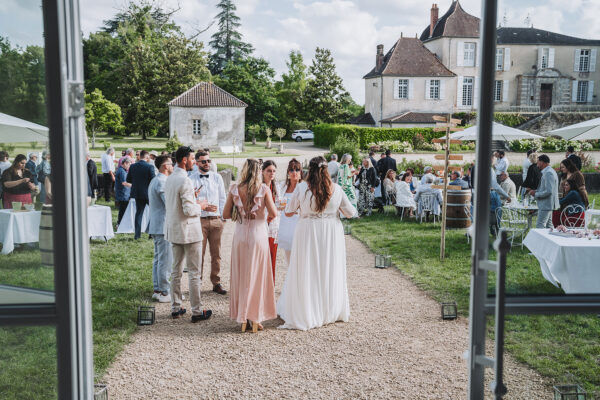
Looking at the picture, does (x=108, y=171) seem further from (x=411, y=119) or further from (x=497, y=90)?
(x=411, y=119)

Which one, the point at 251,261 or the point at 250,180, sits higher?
the point at 250,180

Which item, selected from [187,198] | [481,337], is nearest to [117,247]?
[187,198]

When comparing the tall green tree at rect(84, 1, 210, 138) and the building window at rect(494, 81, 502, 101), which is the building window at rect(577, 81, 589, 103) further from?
the tall green tree at rect(84, 1, 210, 138)

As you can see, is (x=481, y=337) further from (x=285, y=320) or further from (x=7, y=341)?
(x=285, y=320)

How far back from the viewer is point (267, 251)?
21.0ft

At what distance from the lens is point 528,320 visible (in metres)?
2.92

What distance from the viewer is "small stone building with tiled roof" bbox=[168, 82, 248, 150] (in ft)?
132

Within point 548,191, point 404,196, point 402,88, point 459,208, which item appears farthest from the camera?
point 402,88

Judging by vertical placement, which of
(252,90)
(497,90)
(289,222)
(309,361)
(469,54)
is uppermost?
(469,54)

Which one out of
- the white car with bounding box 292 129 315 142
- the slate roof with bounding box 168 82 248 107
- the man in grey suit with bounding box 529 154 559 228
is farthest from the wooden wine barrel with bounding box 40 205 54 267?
the white car with bounding box 292 129 315 142

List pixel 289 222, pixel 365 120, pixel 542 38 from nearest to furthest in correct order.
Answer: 1. pixel 542 38
2. pixel 289 222
3. pixel 365 120

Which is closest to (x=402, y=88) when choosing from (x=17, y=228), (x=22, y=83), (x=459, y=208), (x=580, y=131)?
(x=459, y=208)

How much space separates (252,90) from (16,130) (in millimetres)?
53419

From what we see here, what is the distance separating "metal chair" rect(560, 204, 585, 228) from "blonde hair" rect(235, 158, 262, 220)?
439 cm
